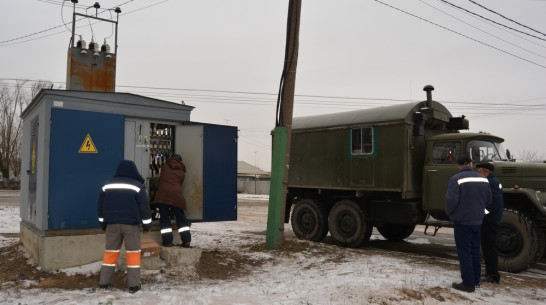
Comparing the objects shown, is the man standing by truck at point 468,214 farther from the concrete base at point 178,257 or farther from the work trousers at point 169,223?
the work trousers at point 169,223

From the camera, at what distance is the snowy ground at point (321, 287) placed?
5180 mm

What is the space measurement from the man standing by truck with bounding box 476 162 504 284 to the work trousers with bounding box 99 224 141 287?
16.5 feet

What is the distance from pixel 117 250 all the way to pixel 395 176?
5.81 metres

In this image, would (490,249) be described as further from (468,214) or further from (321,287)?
(321,287)

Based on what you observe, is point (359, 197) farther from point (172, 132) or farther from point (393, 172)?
point (172, 132)

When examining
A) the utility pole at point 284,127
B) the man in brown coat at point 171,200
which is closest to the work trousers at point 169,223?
the man in brown coat at point 171,200

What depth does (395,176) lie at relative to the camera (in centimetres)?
905

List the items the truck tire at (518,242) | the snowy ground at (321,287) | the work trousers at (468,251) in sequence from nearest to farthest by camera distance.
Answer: the snowy ground at (321,287), the work trousers at (468,251), the truck tire at (518,242)

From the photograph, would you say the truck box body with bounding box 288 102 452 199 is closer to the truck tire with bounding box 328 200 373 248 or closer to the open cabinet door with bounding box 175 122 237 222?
the truck tire with bounding box 328 200 373 248

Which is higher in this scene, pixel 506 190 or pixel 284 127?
pixel 284 127

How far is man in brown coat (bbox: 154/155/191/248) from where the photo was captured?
301 inches

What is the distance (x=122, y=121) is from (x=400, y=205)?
232 inches

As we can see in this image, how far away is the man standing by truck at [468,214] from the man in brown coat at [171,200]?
4.51 metres

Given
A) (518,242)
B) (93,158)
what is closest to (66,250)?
(93,158)
